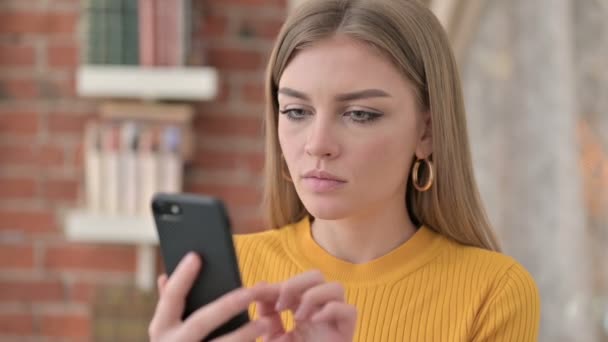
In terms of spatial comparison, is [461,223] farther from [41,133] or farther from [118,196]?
[41,133]

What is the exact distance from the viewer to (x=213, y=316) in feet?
2.95

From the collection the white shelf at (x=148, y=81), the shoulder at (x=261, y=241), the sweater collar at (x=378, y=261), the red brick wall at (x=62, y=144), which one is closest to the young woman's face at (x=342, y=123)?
the sweater collar at (x=378, y=261)

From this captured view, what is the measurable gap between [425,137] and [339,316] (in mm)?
373

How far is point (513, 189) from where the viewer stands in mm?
2121

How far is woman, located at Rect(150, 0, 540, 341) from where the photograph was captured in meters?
1.15

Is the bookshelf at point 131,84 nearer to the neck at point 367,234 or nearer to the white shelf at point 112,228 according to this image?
the white shelf at point 112,228

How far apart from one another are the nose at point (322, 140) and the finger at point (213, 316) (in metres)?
0.28

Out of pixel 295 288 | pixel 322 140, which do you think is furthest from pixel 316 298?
pixel 322 140

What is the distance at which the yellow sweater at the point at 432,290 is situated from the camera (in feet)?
4.12

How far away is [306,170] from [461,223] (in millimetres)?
295

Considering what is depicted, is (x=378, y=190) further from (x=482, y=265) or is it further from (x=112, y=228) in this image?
(x=112, y=228)

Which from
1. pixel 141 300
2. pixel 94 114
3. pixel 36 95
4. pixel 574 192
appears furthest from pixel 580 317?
pixel 36 95

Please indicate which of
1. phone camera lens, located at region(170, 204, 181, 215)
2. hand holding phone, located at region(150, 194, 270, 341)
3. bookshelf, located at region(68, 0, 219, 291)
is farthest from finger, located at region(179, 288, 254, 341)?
bookshelf, located at region(68, 0, 219, 291)

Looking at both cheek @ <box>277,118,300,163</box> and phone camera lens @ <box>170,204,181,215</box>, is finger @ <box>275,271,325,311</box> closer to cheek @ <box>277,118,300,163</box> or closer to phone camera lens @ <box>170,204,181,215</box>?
phone camera lens @ <box>170,204,181,215</box>
